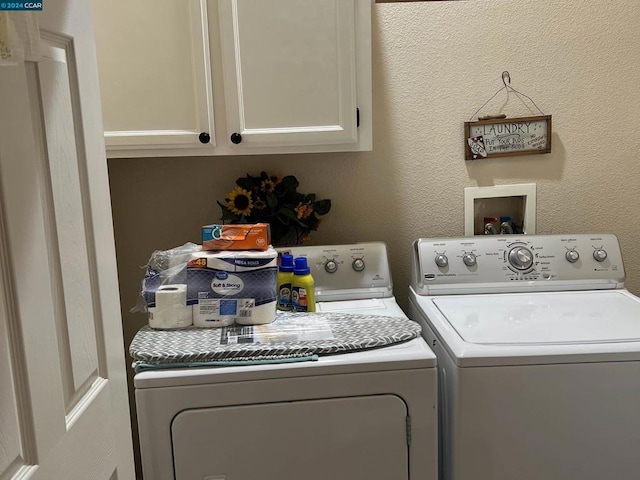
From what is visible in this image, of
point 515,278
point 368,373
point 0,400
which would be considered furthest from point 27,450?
point 515,278

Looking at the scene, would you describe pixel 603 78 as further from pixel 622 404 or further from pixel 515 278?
pixel 622 404

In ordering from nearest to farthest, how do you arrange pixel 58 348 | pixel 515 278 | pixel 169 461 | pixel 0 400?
pixel 0 400 < pixel 58 348 < pixel 169 461 < pixel 515 278

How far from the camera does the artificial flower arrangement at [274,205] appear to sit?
6.83ft

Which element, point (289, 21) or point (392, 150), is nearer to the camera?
point (289, 21)

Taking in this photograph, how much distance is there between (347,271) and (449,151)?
0.60 meters

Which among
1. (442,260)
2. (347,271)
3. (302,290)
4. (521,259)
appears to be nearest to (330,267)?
(347,271)

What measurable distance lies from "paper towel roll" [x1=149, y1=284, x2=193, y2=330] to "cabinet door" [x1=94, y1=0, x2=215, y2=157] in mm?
474

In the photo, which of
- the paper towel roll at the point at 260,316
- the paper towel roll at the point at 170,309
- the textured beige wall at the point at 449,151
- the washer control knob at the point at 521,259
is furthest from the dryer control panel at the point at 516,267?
the paper towel roll at the point at 170,309

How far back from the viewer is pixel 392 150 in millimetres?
2180

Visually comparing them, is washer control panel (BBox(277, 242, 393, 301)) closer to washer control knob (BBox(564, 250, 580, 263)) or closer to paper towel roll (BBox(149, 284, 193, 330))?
paper towel roll (BBox(149, 284, 193, 330))

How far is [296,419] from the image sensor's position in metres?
1.43

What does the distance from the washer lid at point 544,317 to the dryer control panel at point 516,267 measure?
0.15ft

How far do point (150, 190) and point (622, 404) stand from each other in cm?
162

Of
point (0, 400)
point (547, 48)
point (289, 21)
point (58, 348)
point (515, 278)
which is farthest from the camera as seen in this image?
point (547, 48)
